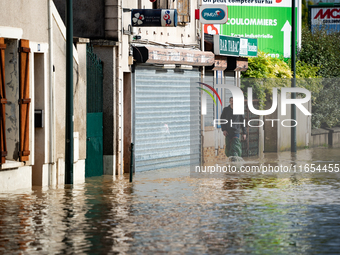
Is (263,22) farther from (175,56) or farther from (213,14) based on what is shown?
(175,56)

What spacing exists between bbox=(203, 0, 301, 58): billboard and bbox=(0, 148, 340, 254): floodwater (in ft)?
67.5

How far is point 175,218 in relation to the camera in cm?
1196

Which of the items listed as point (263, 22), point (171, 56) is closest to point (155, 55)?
point (171, 56)

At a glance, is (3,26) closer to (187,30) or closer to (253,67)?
(187,30)

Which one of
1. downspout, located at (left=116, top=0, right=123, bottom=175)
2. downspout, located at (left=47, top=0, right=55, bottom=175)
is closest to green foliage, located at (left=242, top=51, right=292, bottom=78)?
downspout, located at (left=116, top=0, right=123, bottom=175)

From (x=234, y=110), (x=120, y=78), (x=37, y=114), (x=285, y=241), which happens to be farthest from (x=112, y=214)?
(x=234, y=110)

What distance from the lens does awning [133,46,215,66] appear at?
826 inches

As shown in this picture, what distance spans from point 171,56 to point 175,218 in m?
11.0

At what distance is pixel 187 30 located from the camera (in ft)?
80.3

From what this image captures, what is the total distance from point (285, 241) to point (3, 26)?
761 centimetres

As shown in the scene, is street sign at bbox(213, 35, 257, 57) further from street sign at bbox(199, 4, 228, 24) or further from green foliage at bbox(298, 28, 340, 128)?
green foliage at bbox(298, 28, 340, 128)

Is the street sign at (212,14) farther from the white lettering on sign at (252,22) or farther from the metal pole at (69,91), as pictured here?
the white lettering on sign at (252,22)

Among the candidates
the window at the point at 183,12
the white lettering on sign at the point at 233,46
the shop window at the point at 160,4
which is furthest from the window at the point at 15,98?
the white lettering on sign at the point at 233,46

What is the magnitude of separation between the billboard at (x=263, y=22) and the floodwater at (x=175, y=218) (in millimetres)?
20576
